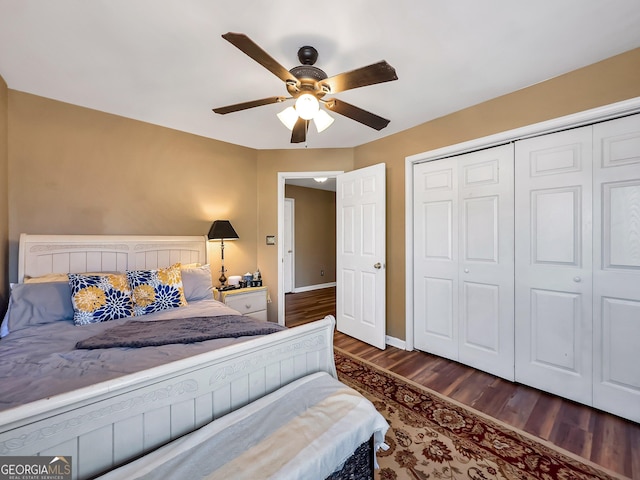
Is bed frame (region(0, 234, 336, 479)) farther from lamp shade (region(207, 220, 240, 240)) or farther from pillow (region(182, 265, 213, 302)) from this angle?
lamp shade (region(207, 220, 240, 240))

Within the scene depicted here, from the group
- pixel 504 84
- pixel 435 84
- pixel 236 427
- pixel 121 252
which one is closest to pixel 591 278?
pixel 504 84

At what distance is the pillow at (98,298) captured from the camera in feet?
6.03

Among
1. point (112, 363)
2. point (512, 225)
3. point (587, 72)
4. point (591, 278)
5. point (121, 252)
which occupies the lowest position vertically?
point (112, 363)

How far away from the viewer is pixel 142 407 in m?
0.90

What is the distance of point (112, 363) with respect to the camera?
126cm

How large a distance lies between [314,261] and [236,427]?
5.37 meters

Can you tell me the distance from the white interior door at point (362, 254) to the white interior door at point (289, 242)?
2535 millimetres

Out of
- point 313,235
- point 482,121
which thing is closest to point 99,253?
point 482,121

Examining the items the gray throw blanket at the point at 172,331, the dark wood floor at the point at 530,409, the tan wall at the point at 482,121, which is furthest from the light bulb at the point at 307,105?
the dark wood floor at the point at 530,409

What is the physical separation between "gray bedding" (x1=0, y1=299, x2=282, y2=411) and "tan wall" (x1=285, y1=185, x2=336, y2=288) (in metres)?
4.35

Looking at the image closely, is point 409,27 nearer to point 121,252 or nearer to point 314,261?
point 121,252

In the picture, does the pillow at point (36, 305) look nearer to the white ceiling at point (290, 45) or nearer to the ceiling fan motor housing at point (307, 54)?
the white ceiling at point (290, 45)

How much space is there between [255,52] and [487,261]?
2.44 m

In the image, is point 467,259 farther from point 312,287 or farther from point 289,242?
point 312,287
